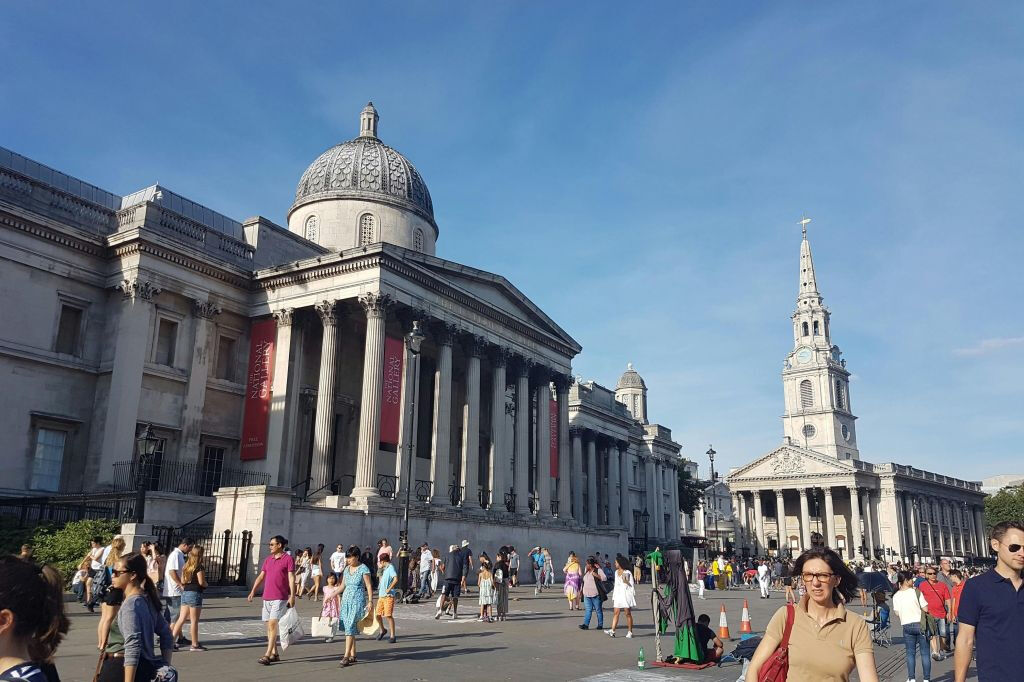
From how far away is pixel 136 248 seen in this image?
29609mm

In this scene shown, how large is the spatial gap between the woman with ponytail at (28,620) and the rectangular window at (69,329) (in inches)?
1166

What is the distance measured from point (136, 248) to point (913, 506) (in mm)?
99316

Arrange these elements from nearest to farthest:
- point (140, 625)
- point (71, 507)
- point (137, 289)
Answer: point (140, 625) → point (71, 507) → point (137, 289)

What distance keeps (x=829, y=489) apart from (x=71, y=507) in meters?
89.7

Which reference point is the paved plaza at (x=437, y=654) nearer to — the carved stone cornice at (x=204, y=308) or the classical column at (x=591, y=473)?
the carved stone cornice at (x=204, y=308)

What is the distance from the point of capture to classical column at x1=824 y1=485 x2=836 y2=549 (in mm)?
96188

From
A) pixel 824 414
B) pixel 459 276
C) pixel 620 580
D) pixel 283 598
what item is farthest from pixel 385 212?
pixel 824 414

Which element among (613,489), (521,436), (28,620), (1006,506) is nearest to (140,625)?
(28,620)

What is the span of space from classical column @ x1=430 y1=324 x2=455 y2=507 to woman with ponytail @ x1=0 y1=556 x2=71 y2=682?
93.8 ft

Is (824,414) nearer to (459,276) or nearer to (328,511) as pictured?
(459,276)

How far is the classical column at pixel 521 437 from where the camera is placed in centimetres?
3838

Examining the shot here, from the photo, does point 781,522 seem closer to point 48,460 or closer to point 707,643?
point 48,460

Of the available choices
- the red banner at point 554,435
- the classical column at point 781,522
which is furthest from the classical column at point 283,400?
the classical column at point 781,522

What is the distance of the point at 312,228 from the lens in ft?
134
